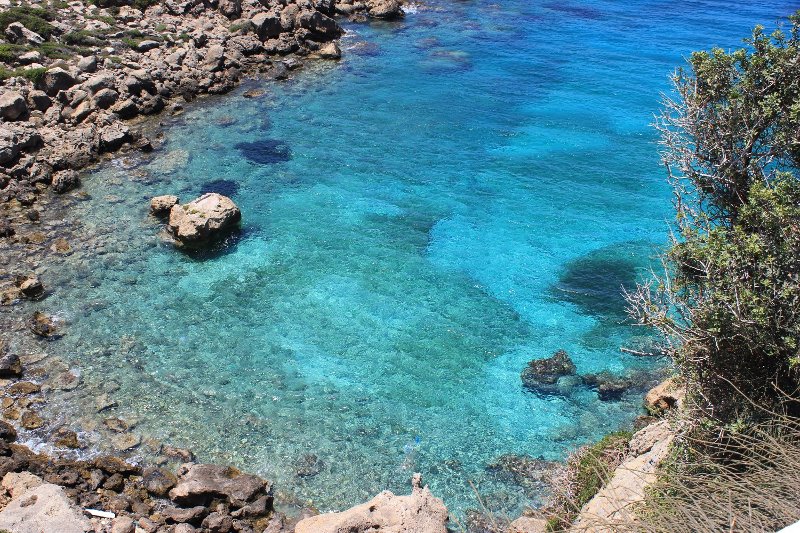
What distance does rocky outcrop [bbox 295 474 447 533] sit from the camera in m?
14.1

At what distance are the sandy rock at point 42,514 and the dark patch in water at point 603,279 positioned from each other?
54.7 ft

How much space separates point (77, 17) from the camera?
134 feet

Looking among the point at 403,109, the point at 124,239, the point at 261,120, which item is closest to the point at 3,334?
the point at 124,239

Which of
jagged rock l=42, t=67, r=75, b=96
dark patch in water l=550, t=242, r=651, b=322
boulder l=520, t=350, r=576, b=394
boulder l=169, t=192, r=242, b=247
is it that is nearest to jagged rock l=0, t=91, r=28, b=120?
jagged rock l=42, t=67, r=75, b=96

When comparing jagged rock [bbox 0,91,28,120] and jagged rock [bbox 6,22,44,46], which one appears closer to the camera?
jagged rock [bbox 0,91,28,120]

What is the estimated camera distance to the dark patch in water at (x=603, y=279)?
24312 mm

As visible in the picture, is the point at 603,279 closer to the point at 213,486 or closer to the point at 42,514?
the point at 213,486

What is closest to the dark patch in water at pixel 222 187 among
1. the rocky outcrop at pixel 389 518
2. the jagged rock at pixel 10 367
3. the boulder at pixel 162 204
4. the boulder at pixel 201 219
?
the boulder at pixel 162 204

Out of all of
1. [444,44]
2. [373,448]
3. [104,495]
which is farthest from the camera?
[444,44]

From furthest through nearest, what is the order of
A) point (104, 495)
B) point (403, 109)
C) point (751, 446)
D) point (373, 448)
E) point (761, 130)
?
point (403, 109), point (373, 448), point (104, 495), point (761, 130), point (751, 446)

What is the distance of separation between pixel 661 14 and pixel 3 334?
52658mm

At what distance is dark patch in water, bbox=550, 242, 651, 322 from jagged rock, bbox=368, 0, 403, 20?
1229 inches

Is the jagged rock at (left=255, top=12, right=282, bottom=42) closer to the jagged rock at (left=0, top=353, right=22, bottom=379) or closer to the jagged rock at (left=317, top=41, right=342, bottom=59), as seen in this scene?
the jagged rock at (left=317, top=41, right=342, bottom=59)

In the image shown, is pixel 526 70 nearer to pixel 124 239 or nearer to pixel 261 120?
pixel 261 120
